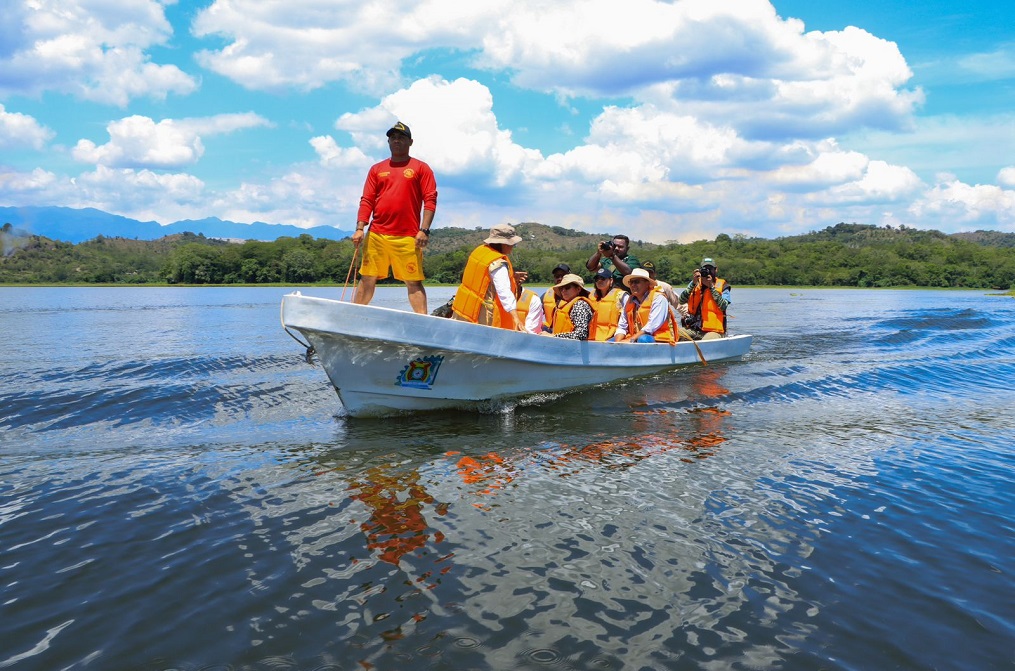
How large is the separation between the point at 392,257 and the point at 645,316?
5.29m

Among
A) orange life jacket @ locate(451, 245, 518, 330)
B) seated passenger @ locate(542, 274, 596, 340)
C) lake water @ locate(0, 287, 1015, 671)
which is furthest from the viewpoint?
seated passenger @ locate(542, 274, 596, 340)

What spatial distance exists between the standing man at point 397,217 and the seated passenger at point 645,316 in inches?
167

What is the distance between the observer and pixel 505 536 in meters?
4.48

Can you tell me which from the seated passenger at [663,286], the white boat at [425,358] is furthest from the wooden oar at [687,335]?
the white boat at [425,358]

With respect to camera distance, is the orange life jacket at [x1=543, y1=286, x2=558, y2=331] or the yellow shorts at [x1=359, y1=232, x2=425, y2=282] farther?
the orange life jacket at [x1=543, y1=286, x2=558, y2=331]

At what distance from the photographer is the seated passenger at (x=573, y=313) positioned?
33.8 feet

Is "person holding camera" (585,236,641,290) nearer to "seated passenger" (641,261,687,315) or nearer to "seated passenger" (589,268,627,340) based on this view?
"seated passenger" (641,261,687,315)

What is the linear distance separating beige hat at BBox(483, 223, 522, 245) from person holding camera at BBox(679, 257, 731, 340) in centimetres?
627

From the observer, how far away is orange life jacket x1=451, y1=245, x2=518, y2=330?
7855 mm

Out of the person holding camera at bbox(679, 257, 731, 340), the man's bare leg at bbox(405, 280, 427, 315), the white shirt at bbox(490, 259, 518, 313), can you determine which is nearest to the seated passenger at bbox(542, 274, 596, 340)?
the white shirt at bbox(490, 259, 518, 313)

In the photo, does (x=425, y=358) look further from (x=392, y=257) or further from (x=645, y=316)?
(x=645, y=316)

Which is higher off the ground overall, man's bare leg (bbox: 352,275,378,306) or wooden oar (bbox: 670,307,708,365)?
man's bare leg (bbox: 352,275,378,306)

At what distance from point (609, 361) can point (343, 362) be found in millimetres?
4279

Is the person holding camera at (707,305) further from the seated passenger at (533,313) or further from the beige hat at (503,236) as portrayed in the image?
the beige hat at (503,236)
